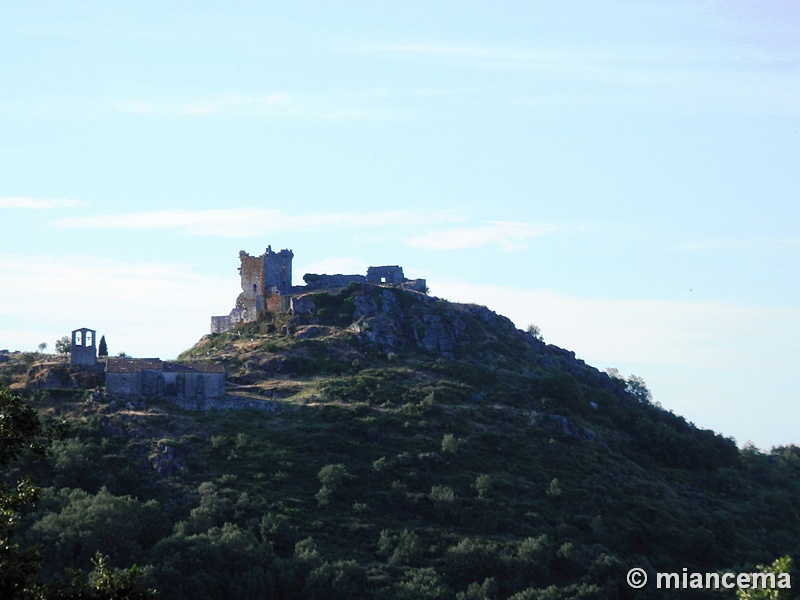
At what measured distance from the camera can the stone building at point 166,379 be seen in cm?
7619

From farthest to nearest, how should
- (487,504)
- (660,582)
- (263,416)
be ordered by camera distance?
(263,416), (487,504), (660,582)

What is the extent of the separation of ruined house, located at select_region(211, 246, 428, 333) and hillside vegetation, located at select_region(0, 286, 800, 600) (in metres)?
1.68

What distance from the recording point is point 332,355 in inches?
3440

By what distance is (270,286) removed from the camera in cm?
9444

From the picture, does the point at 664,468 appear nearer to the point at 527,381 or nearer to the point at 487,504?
the point at 527,381

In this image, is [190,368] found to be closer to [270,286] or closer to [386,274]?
[270,286]


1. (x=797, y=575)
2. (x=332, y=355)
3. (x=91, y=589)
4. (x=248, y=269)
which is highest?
(x=248, y=269)

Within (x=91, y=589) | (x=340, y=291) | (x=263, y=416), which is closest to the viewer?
(x=91, y=589)

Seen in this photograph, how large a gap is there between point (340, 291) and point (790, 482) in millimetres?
33158

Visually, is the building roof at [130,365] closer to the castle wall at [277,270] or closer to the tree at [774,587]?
the castle wall at [277,270]

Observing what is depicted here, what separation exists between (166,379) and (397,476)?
14876 millimetres

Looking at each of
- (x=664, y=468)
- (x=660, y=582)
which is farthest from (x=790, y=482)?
(x=660, y=582)

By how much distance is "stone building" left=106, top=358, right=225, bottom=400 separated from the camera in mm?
76188

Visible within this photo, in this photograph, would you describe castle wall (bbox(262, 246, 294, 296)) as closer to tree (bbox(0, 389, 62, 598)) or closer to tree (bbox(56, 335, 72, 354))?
tree (bbox(56, 335, 72, 354))
